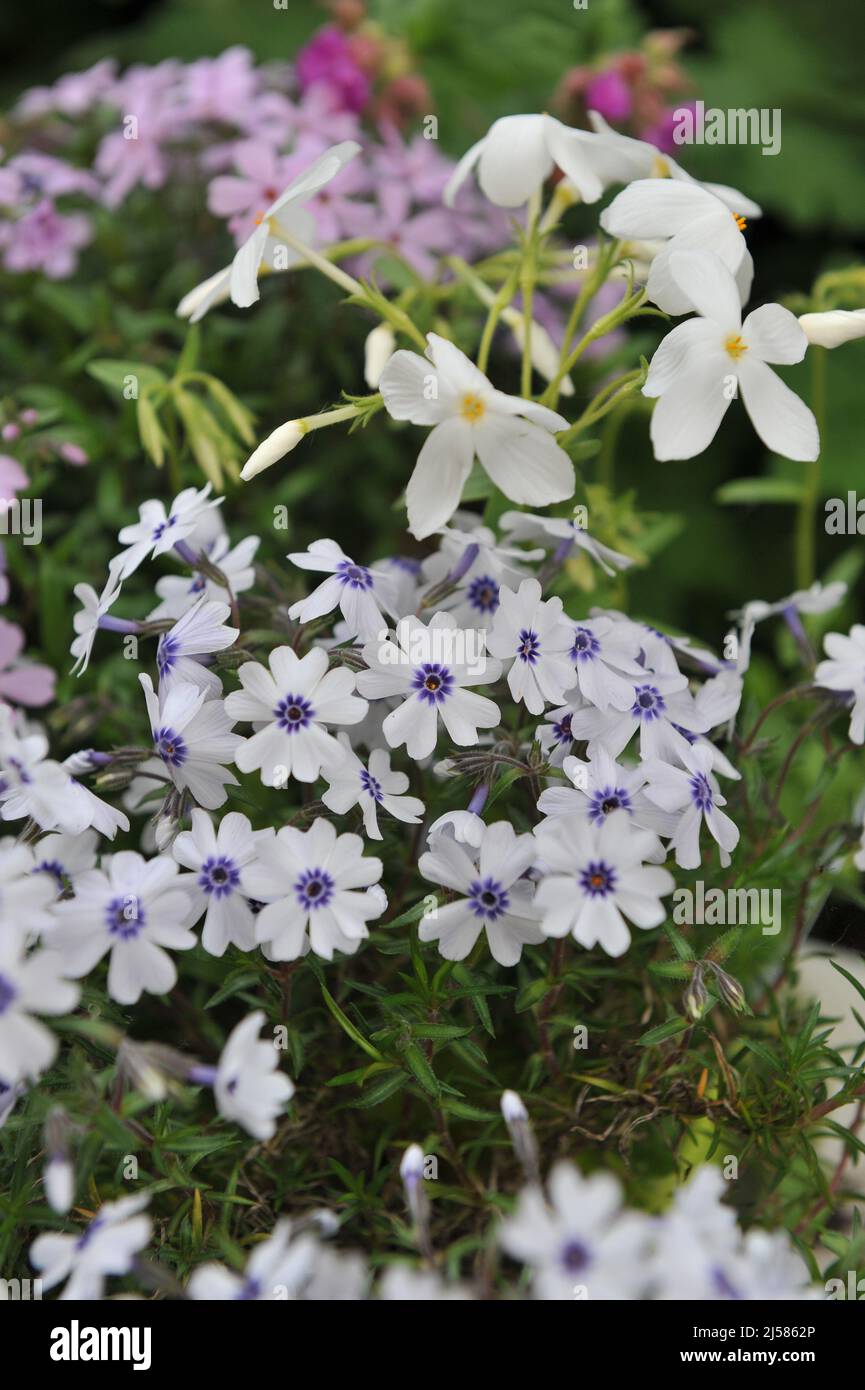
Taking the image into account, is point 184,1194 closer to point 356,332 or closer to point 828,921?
point 828,921

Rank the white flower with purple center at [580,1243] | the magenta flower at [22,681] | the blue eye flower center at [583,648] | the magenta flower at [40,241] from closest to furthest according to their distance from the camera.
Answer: the white flower with purple center at [580,1243]
the blue eye flower center at [583,648]
the magenta flower at [22,681]
the magenta flower at [40,241]

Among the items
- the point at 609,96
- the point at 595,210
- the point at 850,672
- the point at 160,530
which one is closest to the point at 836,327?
the point at 850,672

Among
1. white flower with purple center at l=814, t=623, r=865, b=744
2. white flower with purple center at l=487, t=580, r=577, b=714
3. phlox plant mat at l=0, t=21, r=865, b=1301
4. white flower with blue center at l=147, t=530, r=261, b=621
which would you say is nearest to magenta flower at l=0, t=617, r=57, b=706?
phlox plant mat at l=0, t=21, r=865, b=1301

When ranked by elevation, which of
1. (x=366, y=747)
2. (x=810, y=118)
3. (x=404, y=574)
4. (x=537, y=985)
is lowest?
(x=537, y=985)

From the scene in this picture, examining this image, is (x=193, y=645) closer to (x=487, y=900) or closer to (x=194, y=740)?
(x=194, y=740)

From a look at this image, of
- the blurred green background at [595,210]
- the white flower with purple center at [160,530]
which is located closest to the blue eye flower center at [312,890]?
the white flower with purple center at [160,530]

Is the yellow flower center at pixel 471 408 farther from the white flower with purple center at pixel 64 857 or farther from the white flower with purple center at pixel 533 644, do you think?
the white flower with purple center at pixel 64 857
